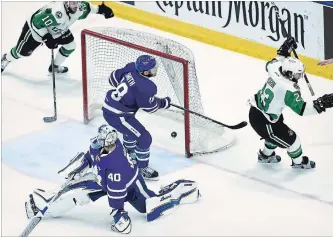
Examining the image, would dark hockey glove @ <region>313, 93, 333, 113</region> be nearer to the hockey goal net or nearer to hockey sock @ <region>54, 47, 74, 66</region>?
the hockey goal net

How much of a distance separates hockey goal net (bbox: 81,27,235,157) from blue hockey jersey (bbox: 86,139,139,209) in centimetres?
117

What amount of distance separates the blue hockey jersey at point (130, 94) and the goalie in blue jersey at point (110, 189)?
55 cm

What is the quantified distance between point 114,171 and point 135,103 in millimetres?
838

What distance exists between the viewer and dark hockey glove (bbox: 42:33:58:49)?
28.2 feet

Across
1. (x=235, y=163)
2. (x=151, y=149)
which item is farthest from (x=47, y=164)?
(x=235, y=163)

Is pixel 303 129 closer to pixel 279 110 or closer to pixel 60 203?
pixel 279 110

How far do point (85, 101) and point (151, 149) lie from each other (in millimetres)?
701

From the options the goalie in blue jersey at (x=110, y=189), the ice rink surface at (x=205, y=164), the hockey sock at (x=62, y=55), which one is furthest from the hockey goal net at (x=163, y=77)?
the goalie in blue jersey at (x=110, y=189)

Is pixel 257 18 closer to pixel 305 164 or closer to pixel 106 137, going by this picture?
pixel 305 164

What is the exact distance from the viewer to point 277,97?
291 inches

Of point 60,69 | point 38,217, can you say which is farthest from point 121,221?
point 60,69

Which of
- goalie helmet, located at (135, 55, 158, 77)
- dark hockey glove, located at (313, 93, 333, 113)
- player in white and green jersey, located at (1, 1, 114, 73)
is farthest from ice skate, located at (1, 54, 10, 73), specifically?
dark hockey glove, located at (313, 93, 333, 113)

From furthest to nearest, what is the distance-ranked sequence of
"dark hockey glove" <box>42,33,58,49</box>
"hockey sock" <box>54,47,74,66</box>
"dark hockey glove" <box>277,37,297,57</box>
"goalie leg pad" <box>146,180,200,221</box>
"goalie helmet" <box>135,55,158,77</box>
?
"hockey sock" <box>54,47,74,66</box>, "dark hockey glove" <box>42,33,58,49</box>, "dark hockey glove" <box>277,37,297,57</box>, "goalie helmet" <box>135,55,158,77</box>, "goalie leg pad" <box>146,180,200,221</box>

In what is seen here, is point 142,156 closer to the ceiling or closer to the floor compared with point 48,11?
closer to the floor
